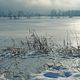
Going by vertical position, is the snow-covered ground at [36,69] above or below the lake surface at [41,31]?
above

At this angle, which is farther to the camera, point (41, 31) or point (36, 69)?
point (41, 31)

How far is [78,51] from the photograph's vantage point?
34.5 ft

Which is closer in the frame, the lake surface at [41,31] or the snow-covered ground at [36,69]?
the snow-covered ground at [36,69]

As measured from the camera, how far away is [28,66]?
793cm

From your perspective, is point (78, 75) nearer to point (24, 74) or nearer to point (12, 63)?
point (24, 74)

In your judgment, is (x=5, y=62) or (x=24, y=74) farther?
(x=5, y=62)

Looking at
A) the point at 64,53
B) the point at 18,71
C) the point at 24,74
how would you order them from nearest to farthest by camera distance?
the point at 24,74
the point at 18,71
the point at 64,53

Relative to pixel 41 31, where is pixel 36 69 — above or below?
Result: above

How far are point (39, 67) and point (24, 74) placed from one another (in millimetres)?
1089

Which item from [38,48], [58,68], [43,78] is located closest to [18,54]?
[38,48]

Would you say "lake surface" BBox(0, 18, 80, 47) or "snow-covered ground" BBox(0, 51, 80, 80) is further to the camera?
"lake surface" BBox(0, 18, 80, 47)

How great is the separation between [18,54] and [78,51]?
8.61ft

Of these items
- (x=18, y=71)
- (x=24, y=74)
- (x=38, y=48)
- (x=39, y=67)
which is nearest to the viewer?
(x=24, y=74)

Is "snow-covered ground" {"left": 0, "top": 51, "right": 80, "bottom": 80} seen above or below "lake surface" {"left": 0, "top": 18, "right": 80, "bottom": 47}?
above
